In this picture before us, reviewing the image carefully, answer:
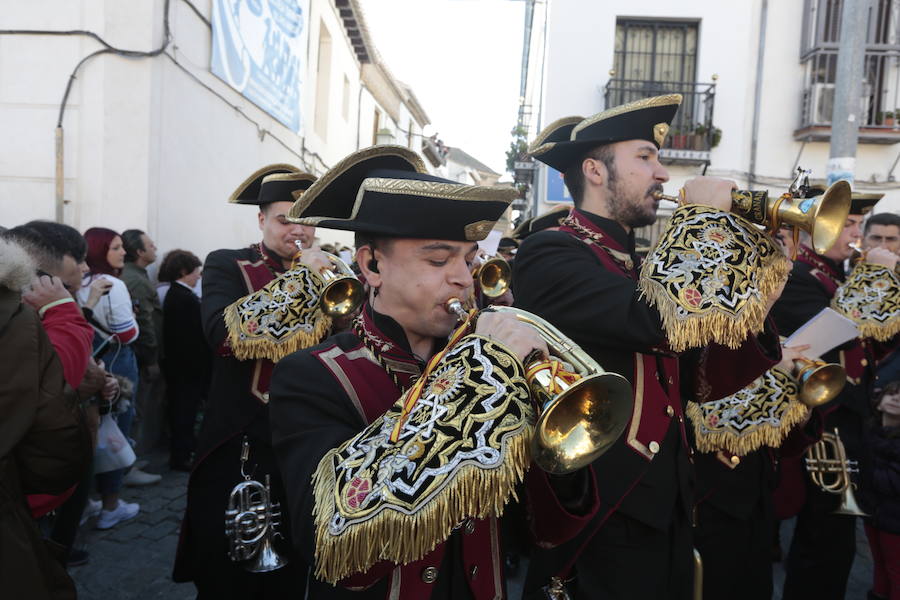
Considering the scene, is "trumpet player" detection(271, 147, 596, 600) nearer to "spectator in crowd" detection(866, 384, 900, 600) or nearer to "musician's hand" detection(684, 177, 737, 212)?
"musician's hand" detection(684, 177, 737, 212)

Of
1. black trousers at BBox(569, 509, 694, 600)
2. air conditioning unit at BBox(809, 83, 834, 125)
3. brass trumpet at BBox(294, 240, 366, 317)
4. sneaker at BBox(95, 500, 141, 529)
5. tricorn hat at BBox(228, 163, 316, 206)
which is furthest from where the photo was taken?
air conditioning unit at BBox(809, 83, 834, 125)

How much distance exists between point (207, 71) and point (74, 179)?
2261 mm

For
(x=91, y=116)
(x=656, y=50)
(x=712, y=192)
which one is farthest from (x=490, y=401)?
(x=656, y=50)

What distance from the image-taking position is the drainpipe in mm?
12945

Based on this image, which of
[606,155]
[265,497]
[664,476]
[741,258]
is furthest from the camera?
[265,497]

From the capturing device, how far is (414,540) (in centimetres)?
135

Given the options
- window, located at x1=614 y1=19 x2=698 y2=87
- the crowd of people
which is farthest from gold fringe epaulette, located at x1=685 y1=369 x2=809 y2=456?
window, located at x1=614 y1=19 x2=698 y2=87

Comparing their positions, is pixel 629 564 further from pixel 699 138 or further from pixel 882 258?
pixel 699 138

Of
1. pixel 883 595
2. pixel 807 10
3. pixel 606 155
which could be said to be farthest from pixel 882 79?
pixel 606 155

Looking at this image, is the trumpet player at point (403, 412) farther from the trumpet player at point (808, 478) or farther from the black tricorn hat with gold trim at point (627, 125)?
the trumpet player at point (808, 478)

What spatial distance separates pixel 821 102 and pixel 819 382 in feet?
36.0

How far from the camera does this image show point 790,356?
3.29m

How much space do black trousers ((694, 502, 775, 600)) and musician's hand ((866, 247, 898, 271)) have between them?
6.39 ft

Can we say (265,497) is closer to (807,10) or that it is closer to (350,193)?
(350,193)
